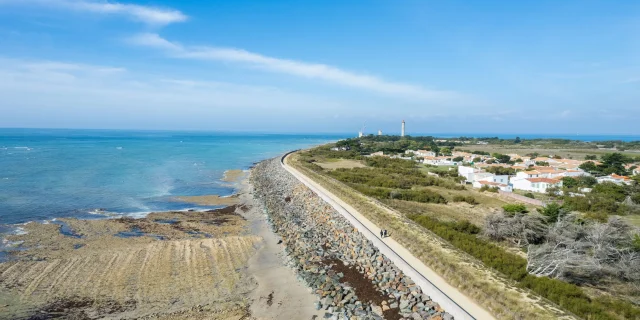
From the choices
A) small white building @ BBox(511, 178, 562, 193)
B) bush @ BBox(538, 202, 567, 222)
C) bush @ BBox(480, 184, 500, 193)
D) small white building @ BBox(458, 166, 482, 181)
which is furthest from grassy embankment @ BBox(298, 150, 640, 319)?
small white building @ BBox(458, 166, 482, 181)

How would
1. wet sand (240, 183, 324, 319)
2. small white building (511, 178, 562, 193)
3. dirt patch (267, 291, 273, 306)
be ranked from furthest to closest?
small white building (511, 178, 562, 193) → dirt patch (267, 291, 273, 306) → wet sand (240, 183, 324, 319)

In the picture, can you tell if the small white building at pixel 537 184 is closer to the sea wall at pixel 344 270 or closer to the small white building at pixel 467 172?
the small white building at pixel 467 172

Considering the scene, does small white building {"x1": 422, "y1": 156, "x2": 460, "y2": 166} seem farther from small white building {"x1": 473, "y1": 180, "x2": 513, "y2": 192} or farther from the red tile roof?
the red tile roof

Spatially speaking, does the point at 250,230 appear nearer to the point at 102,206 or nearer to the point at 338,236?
the point at 338,236

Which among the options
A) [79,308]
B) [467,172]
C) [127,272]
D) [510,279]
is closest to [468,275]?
[510,279]

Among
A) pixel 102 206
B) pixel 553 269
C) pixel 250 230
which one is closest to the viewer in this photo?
pixel 553 269

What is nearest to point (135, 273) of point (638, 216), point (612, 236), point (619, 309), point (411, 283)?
point (411, 283)

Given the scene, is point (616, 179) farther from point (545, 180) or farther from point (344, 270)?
point (344, 270)
